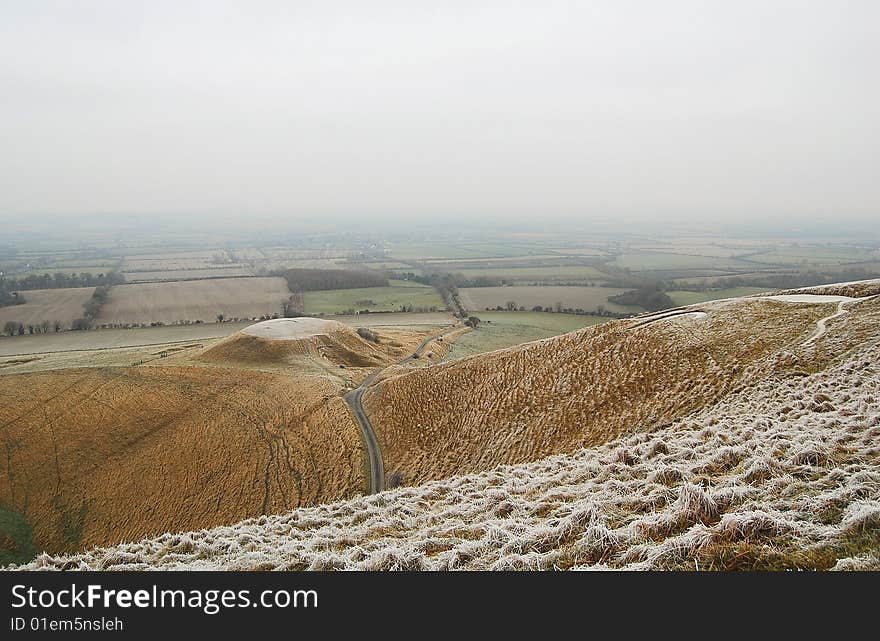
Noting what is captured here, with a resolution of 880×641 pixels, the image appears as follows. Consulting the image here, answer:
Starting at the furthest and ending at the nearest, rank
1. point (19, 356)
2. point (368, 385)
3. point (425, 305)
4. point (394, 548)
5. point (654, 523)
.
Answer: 1. point (425, 305)
2. point (19, 356)
3. point (368, 385)
4. point (394, 548)
5. point (654, 523)

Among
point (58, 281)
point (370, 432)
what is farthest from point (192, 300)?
point (370, 432)

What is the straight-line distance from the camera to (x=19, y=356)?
5406 cm

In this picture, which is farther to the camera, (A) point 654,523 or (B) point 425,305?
(B) point 425,305

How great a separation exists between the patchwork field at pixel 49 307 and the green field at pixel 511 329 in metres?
73.0

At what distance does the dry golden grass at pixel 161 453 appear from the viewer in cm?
2184

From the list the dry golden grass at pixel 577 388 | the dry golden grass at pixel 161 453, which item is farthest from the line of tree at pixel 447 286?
the dry golden grass at pixel 161 453

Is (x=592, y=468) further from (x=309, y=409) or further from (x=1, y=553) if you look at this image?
(x=1, y=553)

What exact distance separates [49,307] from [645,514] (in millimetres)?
112578

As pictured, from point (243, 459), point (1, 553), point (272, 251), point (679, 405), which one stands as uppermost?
point (272, 251)

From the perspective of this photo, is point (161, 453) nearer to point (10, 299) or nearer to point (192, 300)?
point (192, 300)

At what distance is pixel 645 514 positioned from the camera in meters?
6.88

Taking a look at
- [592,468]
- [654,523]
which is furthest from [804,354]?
[654,523]

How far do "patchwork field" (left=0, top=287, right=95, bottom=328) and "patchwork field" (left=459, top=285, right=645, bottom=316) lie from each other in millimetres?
80504

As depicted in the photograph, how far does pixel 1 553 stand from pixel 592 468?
29105mm
